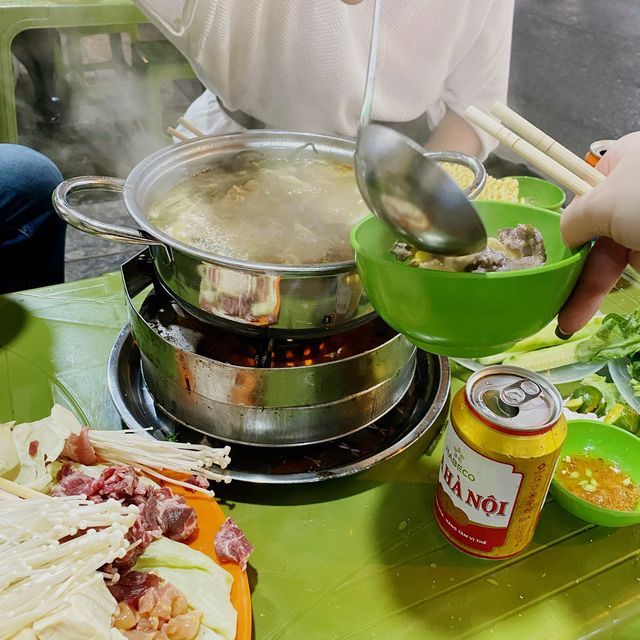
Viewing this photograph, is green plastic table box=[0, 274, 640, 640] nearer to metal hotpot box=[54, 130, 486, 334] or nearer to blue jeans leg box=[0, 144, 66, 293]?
metal hotpot box=[54, 130, 486, 334]

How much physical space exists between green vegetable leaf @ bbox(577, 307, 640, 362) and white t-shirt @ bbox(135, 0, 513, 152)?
3.92 feet

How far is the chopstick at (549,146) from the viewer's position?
3.73 ft

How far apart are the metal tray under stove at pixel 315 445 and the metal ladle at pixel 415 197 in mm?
600

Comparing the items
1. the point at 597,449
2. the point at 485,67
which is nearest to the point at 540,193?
the point at 485,67

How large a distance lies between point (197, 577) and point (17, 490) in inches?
14.2

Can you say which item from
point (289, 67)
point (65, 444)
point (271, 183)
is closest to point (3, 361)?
point (65, 444)

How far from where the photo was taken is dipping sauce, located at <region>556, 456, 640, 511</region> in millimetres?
1330

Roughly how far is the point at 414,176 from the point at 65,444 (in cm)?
86

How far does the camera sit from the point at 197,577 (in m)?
1.11

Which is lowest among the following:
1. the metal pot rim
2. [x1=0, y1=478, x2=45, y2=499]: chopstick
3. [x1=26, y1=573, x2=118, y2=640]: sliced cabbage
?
[x1=0, y1=478, x2=45, y2=499]: chopstick

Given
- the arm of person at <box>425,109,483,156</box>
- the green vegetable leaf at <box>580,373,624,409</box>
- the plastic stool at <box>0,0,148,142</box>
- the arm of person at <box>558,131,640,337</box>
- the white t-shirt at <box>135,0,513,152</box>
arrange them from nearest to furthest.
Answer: the arm of person at <box>558,131,640,337</box> → the green vegetable leaf at <box>580,373,624,409</box> → the white t-shirt at <box>135,0,513,152</box> → the arm of person at <box>425,109,483,156</box> → the plastic stool at <box>0,0,148,142</box>

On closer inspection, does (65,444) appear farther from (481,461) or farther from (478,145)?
(478,145)

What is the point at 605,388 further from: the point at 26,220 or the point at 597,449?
the point at 26,220

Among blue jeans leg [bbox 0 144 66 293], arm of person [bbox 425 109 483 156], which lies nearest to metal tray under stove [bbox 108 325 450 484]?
blue jeans leg [bbox 0 144 66 293]
